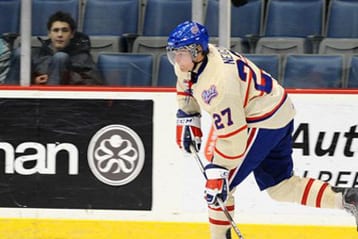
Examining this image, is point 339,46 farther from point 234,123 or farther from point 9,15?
point 9,15

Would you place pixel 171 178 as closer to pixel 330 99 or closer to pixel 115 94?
pixel 115 94

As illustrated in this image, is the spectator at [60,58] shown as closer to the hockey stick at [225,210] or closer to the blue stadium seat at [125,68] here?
the blue stadium seat at [125,68]

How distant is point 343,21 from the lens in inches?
234

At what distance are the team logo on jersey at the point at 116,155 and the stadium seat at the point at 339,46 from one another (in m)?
1.13

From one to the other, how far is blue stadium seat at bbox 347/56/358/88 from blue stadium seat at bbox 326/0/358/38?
5.4 inches

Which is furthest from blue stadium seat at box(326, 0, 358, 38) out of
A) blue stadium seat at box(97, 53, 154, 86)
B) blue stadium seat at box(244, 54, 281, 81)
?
blue stadium seat at box(97, 53, 154, 86)

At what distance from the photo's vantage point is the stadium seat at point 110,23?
6047mm

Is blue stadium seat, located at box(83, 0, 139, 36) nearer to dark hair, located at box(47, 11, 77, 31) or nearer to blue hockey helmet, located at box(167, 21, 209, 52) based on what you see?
dark hair, located at box(47, 11, 77, 31)

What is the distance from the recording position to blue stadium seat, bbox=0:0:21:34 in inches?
240

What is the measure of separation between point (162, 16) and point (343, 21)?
1001 mm

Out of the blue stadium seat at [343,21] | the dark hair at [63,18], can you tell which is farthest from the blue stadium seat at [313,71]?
the dark hair at [63,18]

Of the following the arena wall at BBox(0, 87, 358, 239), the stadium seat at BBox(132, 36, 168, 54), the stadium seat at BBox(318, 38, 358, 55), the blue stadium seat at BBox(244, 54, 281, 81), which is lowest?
the arena wall at BBox(0, 87, 358, 239)

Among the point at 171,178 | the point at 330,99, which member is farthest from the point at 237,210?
the point at 330,99

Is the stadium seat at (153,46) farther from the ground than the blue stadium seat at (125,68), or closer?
farther from the ground
